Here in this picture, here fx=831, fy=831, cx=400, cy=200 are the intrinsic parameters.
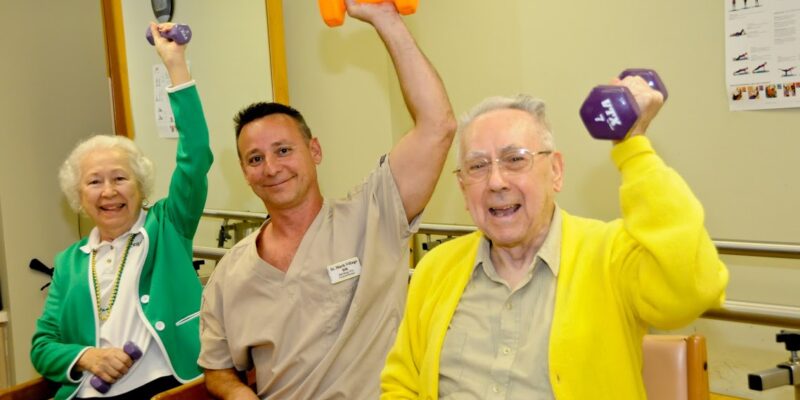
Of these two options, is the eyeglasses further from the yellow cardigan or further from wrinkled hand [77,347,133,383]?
wrinkled hand [77,347,133,383]

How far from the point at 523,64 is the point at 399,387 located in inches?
64.4

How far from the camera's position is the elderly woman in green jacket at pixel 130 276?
2436mm

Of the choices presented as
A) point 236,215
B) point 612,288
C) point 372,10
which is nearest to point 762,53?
point 372,10

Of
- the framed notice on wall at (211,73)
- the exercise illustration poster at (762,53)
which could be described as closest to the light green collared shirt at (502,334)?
the exercise illustration poster at (762,53)

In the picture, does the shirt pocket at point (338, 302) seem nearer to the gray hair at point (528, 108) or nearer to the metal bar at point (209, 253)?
the gray hair at point (528, 108)

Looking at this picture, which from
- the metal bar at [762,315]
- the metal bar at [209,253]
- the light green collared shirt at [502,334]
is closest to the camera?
the light green collared shirt at [502,334]

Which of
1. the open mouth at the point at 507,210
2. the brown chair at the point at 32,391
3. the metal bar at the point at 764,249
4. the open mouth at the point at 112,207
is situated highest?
the open mouth at the point at 507,210

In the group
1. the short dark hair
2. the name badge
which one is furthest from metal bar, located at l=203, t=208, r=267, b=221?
the name badge

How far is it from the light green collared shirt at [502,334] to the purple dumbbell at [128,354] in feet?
3.70

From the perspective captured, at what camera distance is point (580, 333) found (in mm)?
1469

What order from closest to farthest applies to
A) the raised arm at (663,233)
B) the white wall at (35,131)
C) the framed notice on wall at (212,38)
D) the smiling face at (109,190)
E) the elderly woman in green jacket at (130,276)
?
1. the raised arm at (663,233)
2. the elderly woman in green jacket at (130,276)
3. the smiling face at (109,190)
4. the framed notice on wall at (212,38)
5. the white wall at (35,131)

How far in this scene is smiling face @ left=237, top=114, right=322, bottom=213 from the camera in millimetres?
2158

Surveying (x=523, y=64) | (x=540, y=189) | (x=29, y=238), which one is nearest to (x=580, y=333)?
(x=540, y=189)

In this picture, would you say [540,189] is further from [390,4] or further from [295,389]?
[295,389]
